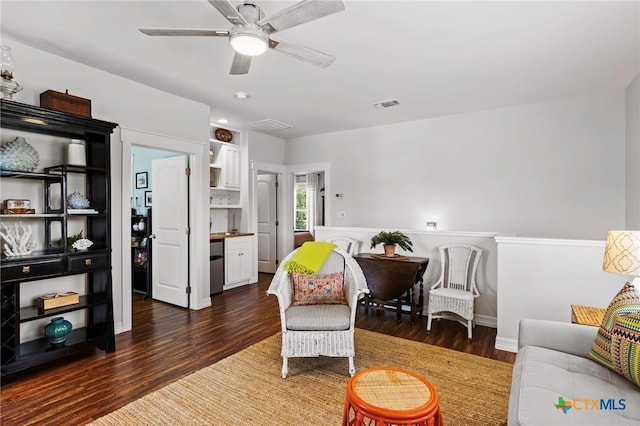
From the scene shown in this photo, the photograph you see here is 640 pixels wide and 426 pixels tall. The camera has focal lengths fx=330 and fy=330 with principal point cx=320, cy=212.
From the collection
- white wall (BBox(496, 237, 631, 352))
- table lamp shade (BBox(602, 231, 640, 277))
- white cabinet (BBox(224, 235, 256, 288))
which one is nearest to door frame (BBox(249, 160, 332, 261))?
white cabinet (BBox(224, 235, 256, 288))

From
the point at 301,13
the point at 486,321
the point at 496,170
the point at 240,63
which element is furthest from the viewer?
the point at 496,170

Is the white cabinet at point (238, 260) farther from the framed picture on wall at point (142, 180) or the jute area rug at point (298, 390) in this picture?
the jute area rug at point (298, 390)

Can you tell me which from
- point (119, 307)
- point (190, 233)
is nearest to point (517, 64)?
point (190, 233)

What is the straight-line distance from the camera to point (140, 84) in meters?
3.37

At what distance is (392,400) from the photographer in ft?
4.54

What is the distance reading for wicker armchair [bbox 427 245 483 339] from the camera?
10.6ft

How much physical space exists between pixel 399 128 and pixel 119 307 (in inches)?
163

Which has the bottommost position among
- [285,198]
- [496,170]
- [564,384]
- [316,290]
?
[564,384]

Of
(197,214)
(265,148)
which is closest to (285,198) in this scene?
(265,148)

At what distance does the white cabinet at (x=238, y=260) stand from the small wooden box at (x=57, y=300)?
7.35 ft

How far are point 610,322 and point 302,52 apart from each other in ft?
7.25

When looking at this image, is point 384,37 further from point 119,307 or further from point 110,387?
point 119,307

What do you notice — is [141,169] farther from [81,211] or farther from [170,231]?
[81,211]

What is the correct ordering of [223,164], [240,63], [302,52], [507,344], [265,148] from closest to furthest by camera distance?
[302,52] < [240,63] < [507,344] < [223,164] < [265,148]
